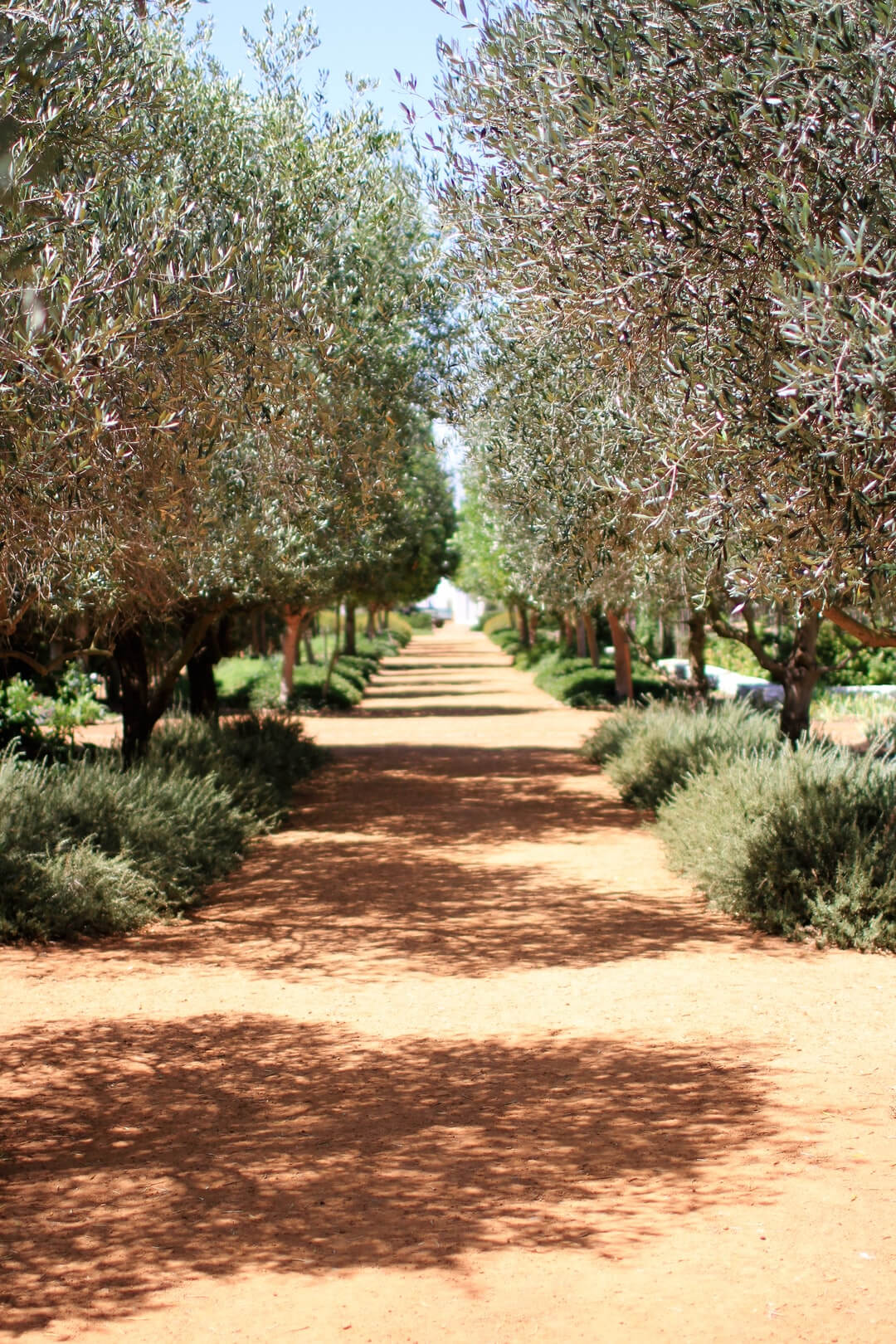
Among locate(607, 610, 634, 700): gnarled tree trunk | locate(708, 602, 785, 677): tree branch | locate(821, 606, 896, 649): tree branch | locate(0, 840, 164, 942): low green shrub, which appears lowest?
locate(0, 840, 164, 942): low green shrub

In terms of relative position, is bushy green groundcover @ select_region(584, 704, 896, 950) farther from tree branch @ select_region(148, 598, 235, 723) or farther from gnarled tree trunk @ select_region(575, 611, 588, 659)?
gnarled tree trunk @ select_region(575, 611, 588, 659)

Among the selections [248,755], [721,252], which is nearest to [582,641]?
[248,755]

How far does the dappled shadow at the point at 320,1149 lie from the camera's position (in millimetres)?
4789

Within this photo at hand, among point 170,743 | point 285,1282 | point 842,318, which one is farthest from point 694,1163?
point 170,743

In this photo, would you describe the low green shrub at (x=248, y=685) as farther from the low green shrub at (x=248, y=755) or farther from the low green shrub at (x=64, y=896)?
the low green shrub at (x=64, y=896)

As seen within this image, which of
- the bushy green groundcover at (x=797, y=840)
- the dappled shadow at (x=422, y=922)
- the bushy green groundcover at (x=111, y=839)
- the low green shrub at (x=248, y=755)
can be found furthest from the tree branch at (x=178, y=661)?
the bushy green groundcover at (x=797, y=840)

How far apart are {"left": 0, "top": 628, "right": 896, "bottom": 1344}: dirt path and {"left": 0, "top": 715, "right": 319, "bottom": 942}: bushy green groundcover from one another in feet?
1.18

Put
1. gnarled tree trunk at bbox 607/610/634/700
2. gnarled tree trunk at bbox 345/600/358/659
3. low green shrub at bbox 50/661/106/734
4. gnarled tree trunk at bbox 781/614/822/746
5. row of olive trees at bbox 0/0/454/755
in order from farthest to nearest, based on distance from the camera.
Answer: gnarled tree trunk at bbox 345/600/358/659 → gnarled tree trunk at bbox 607/610/634/700 → low green shrub at bbox 50/661/106/734 → gnarled tree trunk at bbox 781/614/822/746 → row of olive trees at bbox 0/0/454/755

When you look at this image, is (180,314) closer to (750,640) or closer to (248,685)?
(750,640)

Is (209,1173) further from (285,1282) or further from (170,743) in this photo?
(170,743)

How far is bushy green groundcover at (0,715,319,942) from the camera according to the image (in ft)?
32.3

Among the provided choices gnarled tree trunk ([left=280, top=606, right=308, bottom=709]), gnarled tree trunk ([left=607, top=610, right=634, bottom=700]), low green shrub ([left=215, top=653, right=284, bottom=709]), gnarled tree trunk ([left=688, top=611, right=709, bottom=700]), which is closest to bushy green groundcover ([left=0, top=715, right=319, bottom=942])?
gnarled tree trunk ([left=688, top=611, right=709, bottom=700])

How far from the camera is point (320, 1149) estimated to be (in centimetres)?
584

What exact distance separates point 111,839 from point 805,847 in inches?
211
